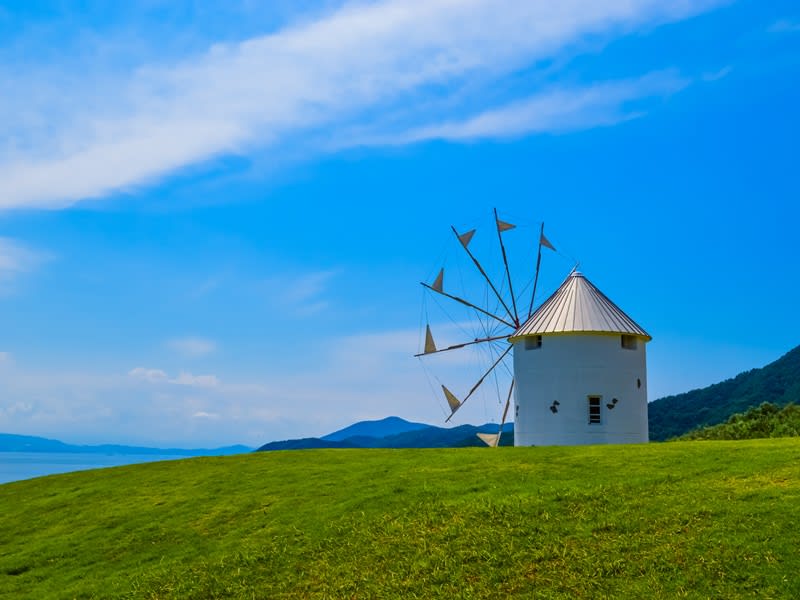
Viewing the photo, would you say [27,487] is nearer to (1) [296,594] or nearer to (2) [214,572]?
(2) [214,572]

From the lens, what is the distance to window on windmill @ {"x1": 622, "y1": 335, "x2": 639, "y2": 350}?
37250mm

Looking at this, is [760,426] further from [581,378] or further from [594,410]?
[581,378]

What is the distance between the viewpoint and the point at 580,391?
3584 cm

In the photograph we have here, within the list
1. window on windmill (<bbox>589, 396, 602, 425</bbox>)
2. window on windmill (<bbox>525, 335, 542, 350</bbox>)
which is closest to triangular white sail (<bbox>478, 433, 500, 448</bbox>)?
window on windmill (<bbox>525, 335, 542, 350</bbox>)

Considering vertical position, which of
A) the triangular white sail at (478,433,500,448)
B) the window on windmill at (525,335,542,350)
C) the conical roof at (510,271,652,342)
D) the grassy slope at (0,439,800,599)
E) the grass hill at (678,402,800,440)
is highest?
the conical roof at (510,271,652,342)

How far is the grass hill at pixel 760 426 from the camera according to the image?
1849 inches

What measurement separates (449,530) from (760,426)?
35.5m

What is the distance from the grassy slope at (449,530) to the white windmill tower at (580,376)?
24.8 ft

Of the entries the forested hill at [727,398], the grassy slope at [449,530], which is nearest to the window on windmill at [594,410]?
the grassy slope at [449,530]

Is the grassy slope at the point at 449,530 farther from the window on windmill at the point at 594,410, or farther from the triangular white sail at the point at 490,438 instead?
the triangular white sail at the point at 490,438

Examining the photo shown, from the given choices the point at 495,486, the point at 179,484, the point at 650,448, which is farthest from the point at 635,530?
the point at 179,484

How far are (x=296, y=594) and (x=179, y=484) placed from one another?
1323 centimetres

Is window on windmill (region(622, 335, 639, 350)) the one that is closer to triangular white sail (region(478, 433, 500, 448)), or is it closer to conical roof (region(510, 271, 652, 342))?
conical roof (region(510, 271, 652, 342))

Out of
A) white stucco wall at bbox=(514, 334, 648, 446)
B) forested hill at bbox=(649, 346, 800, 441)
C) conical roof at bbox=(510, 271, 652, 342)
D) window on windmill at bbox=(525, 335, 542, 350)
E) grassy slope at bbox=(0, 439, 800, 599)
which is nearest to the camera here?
grassy slope at bbox=(0, 439, 800, 599)
